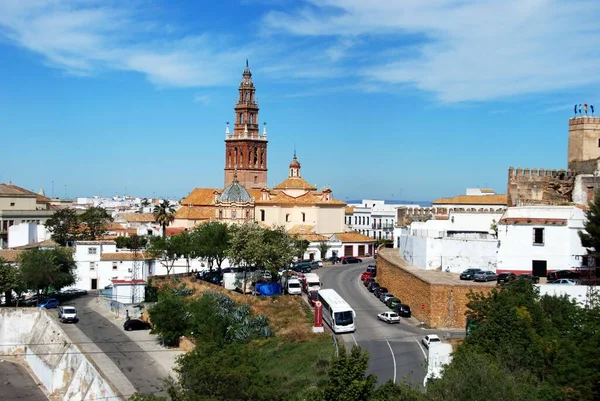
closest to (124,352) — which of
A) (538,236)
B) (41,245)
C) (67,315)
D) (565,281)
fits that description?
(67,315)

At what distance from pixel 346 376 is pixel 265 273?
80.6 feet

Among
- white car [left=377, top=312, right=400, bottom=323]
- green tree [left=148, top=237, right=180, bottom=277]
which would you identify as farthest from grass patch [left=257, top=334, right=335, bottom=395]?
green tree [left=148, top=237, right=180, bottom=277]

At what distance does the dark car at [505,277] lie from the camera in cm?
3230

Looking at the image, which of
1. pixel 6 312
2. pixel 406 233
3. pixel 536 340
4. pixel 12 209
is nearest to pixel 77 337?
pixel 6 312

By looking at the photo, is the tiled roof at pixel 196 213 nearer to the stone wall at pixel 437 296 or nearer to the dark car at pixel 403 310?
the stone wall at pixel 437 296

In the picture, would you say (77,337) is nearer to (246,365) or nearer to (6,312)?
(6,312)

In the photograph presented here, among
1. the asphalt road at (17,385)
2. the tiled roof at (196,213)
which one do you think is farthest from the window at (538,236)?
the tiled roof at (196,213)

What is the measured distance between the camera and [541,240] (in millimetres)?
34656

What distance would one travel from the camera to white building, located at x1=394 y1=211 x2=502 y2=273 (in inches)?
1423

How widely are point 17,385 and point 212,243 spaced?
54.3 feet

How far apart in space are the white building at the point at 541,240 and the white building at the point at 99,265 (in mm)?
28014

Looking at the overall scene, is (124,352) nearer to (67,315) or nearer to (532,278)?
(67,315)

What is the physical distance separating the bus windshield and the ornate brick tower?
51034mm

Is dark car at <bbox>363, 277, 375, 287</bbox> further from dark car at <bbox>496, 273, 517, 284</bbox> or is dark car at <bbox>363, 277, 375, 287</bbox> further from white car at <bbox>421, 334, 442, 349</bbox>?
white car at <bbox>421, 334, 442, 349</bbox>
